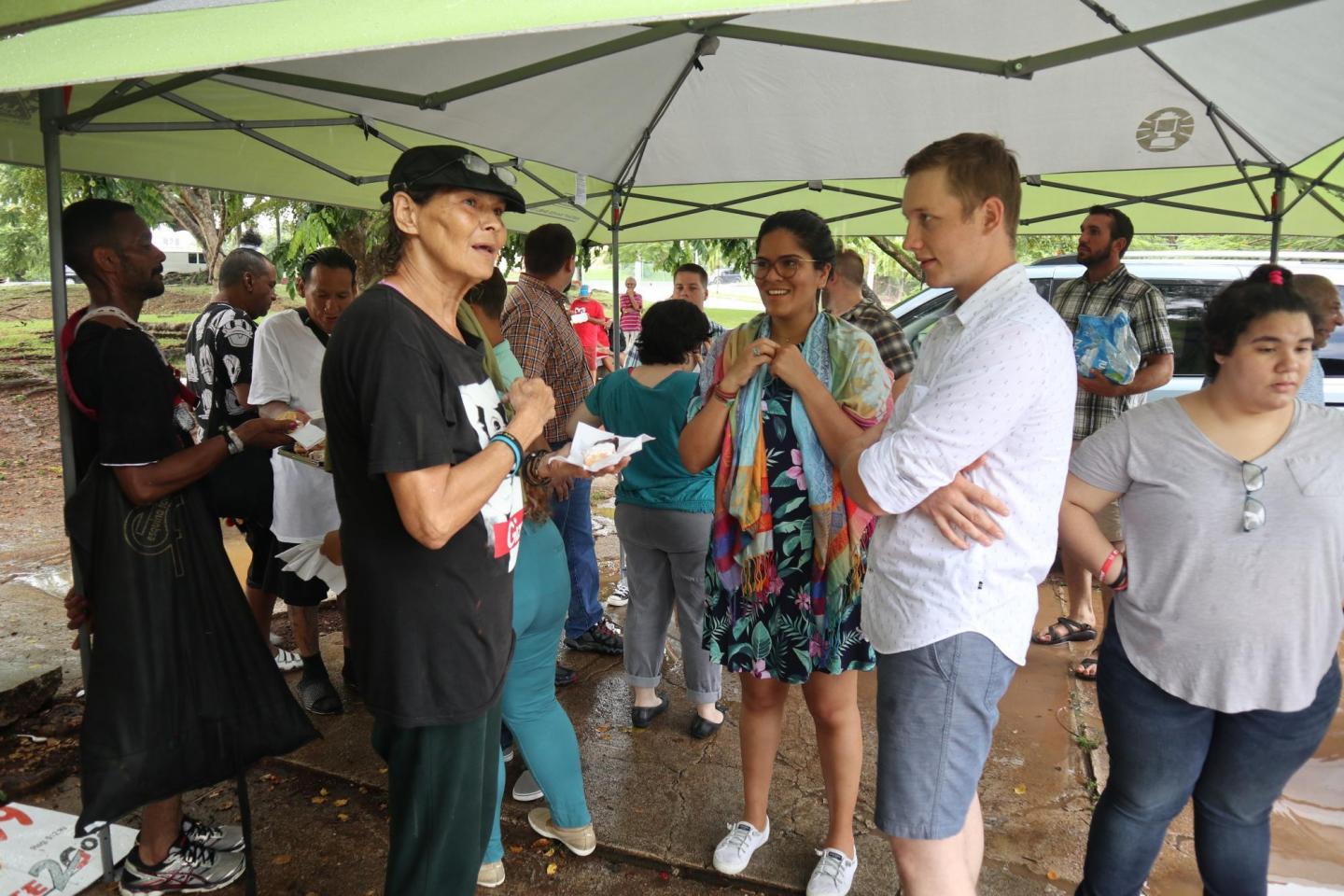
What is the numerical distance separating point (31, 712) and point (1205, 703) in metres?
4.29

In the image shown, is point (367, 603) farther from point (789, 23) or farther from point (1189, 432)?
point (789, 23)

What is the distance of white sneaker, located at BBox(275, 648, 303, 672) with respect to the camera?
157 inches

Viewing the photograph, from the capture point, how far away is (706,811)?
2971 mm

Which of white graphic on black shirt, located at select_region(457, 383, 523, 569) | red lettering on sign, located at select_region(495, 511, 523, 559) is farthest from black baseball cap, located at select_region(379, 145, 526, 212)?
red lettering on sign, located at select_region(495, 511, 523, 559)

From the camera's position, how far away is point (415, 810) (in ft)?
5.73

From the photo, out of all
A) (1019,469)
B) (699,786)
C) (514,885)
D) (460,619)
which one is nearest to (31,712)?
(514,885)

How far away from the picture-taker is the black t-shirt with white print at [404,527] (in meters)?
1.51

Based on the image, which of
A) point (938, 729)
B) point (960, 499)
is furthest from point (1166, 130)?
point (938, 729)

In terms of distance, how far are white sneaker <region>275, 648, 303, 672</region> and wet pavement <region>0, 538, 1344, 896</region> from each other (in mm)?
79

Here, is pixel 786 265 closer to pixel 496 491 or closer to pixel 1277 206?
pixel 496 491

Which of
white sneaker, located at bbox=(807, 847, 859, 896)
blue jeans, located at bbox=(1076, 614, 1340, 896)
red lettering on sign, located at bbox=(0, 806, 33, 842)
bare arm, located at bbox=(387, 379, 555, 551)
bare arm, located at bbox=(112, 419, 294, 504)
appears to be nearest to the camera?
bare arm, located at bbox=(387, 379, 555, 551)

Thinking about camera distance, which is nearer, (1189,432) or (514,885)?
(1189,432)

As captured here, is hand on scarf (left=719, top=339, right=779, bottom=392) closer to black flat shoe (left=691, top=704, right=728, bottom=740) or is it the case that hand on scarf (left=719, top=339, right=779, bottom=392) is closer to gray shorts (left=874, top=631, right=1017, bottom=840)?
gray shorts (left=874, top=631, right=1017, bottom=840)

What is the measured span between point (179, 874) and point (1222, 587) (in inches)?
116
